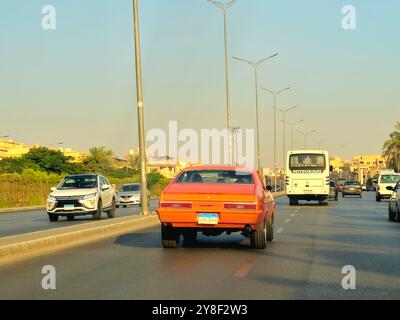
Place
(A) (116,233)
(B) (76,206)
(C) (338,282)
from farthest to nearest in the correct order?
1. (B) (76,206)
2. (A) (116,233)
3. (C) (338,282)

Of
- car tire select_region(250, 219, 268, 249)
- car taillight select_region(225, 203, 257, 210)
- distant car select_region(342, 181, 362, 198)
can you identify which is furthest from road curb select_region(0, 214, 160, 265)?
distant car select_region(342, 181, 362, 198)

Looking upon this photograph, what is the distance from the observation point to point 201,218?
14203mm

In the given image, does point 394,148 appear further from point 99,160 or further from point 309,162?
point 309,162

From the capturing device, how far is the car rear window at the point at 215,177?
15.3 metres

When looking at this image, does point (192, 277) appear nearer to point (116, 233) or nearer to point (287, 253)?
point (287, 253)

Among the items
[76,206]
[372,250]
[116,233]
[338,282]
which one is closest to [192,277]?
[338,282]

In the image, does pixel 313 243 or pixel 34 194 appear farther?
pixel 34 194

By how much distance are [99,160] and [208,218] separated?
9239 cm

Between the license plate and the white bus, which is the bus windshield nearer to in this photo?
the white bus

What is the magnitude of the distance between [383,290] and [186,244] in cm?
711

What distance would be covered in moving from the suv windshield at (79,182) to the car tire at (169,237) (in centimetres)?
1304

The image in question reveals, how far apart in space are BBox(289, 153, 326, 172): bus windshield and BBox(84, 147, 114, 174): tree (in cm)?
6198

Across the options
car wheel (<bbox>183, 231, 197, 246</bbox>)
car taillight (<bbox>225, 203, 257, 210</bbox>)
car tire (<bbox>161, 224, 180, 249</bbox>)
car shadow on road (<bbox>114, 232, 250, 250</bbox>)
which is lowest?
car shadow on road (<bbox>114, 232, 250, 250</bbox>)

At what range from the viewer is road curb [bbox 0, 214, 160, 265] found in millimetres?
14034
